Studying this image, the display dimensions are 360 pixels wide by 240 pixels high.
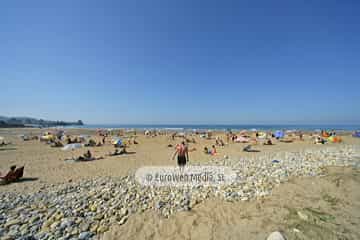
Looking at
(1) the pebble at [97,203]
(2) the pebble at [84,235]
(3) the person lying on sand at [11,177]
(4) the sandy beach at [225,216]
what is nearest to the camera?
(4) the sandy beach at [225,216]

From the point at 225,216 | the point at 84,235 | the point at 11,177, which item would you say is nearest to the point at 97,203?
the point at 84,235

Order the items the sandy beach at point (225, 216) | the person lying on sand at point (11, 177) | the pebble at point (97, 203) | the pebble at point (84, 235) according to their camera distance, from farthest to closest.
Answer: the person lying on sand at point (11, 177) → the pebble at point (97, 203) → the pebble at point (84, 235) → the sandy beach at point (225, 216)

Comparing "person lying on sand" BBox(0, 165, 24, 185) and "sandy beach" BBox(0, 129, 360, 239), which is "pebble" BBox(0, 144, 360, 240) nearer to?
"sandy beach" BBox(0, 129, 360, 239)

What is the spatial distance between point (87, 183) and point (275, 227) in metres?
7.21

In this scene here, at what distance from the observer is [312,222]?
3139 millimetres

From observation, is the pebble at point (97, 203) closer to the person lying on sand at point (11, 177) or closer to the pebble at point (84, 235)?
the pebble at point (84, 235)

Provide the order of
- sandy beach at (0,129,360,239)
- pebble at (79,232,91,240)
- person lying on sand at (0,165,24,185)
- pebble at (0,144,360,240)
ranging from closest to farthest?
1. sandy beach at (0,129,360,239)
2. pebble at (79,232,91,240)
3. pebble at (0,144,360,240)
4. person lying on sand at (0,165,24,185)

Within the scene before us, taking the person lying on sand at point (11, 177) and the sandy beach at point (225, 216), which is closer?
the sandy beach at point (225, 216)

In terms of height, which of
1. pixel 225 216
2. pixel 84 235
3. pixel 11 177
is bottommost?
pixel 11 177

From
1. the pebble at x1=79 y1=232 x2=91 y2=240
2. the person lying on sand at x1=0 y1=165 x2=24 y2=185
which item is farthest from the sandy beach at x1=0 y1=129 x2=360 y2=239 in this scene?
the person lying on sand at x1=0 y1=165 x2=24 y2=185

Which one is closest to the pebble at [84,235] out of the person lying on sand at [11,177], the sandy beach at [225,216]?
the sandy beach at [225,216]

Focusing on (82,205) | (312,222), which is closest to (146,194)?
(82,205)

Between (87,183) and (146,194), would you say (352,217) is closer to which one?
(146,194)

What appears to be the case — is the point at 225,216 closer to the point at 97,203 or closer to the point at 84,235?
the point at 84,235
